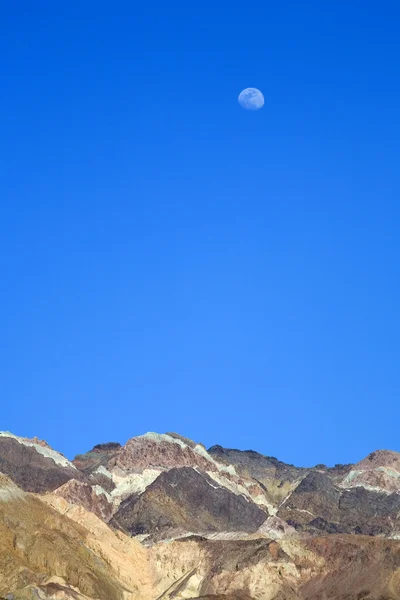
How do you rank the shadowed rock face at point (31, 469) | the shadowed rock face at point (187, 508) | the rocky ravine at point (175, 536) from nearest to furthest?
the rocky ravine at point (175, 536) → the shadowed rock face at point (187, 508) → the shadowed rock face at point (31, 469)

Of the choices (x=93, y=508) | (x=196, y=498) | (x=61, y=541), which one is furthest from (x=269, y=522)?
(x=61, y=541)

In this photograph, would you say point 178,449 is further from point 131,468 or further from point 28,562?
point 28,562

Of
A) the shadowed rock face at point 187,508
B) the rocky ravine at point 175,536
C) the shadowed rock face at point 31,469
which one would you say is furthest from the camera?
the shadowed rock face at point 31,469

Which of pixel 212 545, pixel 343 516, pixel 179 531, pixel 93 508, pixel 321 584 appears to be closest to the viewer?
pixel 321 584

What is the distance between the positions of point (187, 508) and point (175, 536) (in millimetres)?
20419

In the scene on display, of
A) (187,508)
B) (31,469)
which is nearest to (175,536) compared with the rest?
(187,508)

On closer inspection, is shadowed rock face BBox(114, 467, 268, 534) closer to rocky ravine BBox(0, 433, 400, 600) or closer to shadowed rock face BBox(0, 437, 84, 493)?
rocky ravine BBox(0, 433, 400, 600)

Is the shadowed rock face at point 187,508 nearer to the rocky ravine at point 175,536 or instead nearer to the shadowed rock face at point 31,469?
the rocky ravine at point 175,536

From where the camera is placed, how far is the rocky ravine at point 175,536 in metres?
95.1

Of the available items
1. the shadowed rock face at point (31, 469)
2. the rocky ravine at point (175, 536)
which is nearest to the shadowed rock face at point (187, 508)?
the rocky ravine at point (175, 536)

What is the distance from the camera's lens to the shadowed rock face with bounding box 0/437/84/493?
556ft

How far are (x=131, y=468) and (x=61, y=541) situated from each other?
92.8 m

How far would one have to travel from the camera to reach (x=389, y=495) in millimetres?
187125

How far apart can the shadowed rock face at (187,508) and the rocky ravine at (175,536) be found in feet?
0.66
